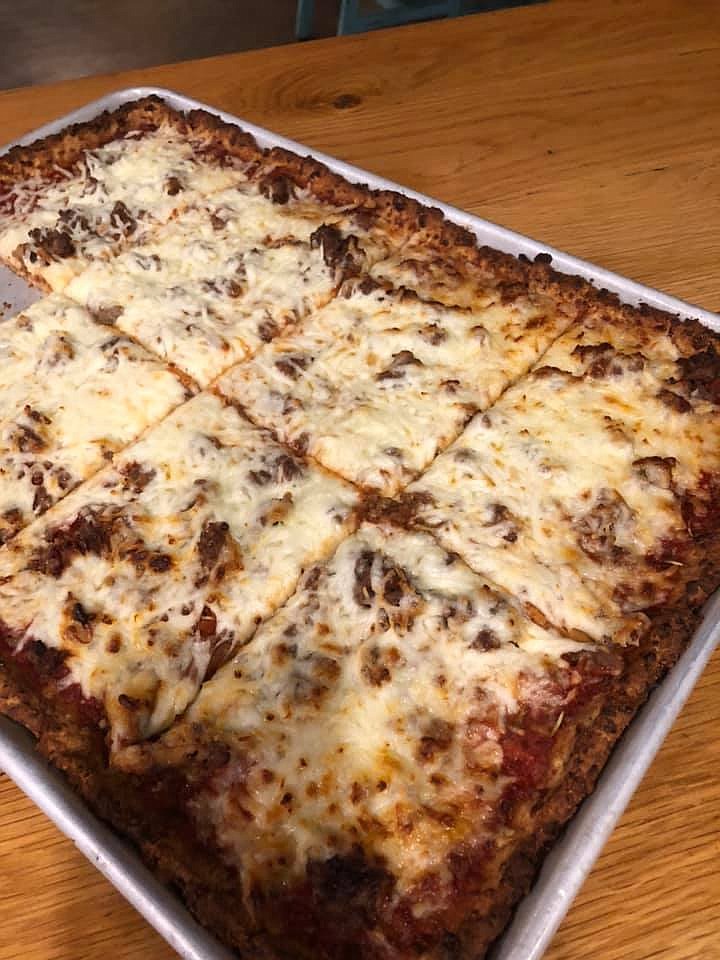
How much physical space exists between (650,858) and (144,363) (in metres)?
1.82

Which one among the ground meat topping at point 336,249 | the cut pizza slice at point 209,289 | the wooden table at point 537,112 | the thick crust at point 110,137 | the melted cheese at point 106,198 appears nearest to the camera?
the cut pizza slice at point 209,289

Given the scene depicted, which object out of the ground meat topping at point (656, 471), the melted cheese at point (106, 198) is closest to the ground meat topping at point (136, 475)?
the melted cheese at point (106, 198)

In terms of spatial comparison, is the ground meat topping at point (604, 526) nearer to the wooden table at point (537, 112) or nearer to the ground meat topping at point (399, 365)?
the wooden table at point (537, 112)

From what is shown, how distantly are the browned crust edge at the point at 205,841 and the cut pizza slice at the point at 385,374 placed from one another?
0.76m

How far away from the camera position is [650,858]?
1833 millimetres

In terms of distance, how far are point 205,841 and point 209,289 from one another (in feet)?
5.58

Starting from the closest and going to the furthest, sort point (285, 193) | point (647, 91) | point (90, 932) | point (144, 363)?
point (90, 932), point (144, 363), point (285, 193), point (647, 91)

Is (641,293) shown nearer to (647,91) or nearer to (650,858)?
(650,858)

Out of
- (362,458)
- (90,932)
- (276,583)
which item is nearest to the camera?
(90,932)

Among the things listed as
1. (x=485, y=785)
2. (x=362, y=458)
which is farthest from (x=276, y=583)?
(x=485, y=785)

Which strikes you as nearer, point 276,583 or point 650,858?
point 650,858

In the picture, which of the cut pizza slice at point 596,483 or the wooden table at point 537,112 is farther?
the wooden table at point 537,112

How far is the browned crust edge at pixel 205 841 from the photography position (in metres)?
1.50

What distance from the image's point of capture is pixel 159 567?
1982 mm
